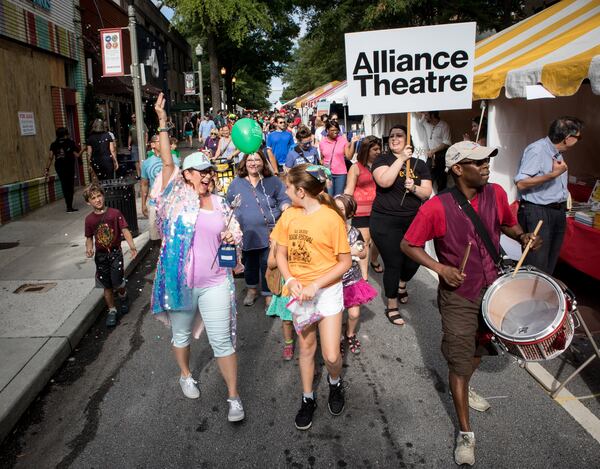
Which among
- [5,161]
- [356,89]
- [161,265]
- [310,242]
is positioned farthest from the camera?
[5,161]

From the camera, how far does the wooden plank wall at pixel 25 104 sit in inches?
423

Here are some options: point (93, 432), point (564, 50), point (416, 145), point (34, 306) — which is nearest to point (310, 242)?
point (93, 432)

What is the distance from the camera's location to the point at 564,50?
244 inches

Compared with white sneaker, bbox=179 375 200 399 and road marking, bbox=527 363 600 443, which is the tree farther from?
road marking, bbox=527 363 600 443

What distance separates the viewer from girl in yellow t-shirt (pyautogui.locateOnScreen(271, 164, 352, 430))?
3.32 meters

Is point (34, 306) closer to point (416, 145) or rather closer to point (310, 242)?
point (310, 242)

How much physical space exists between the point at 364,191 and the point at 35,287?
4260 millimetres

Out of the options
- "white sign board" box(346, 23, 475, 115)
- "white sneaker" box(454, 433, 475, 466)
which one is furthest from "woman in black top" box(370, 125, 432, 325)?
"white sneaker" box(454, 433, 475, 466)

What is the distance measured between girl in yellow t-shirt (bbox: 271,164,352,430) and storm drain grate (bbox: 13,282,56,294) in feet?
13.7

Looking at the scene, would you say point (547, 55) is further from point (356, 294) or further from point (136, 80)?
point (136, 80)

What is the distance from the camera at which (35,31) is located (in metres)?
11.9

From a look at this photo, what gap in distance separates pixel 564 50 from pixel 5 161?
10293 millimetres

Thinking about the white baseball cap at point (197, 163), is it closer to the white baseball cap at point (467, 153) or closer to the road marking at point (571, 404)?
the white baseball cap at point (467, 153)

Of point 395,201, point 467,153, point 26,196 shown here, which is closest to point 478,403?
point 467,153
